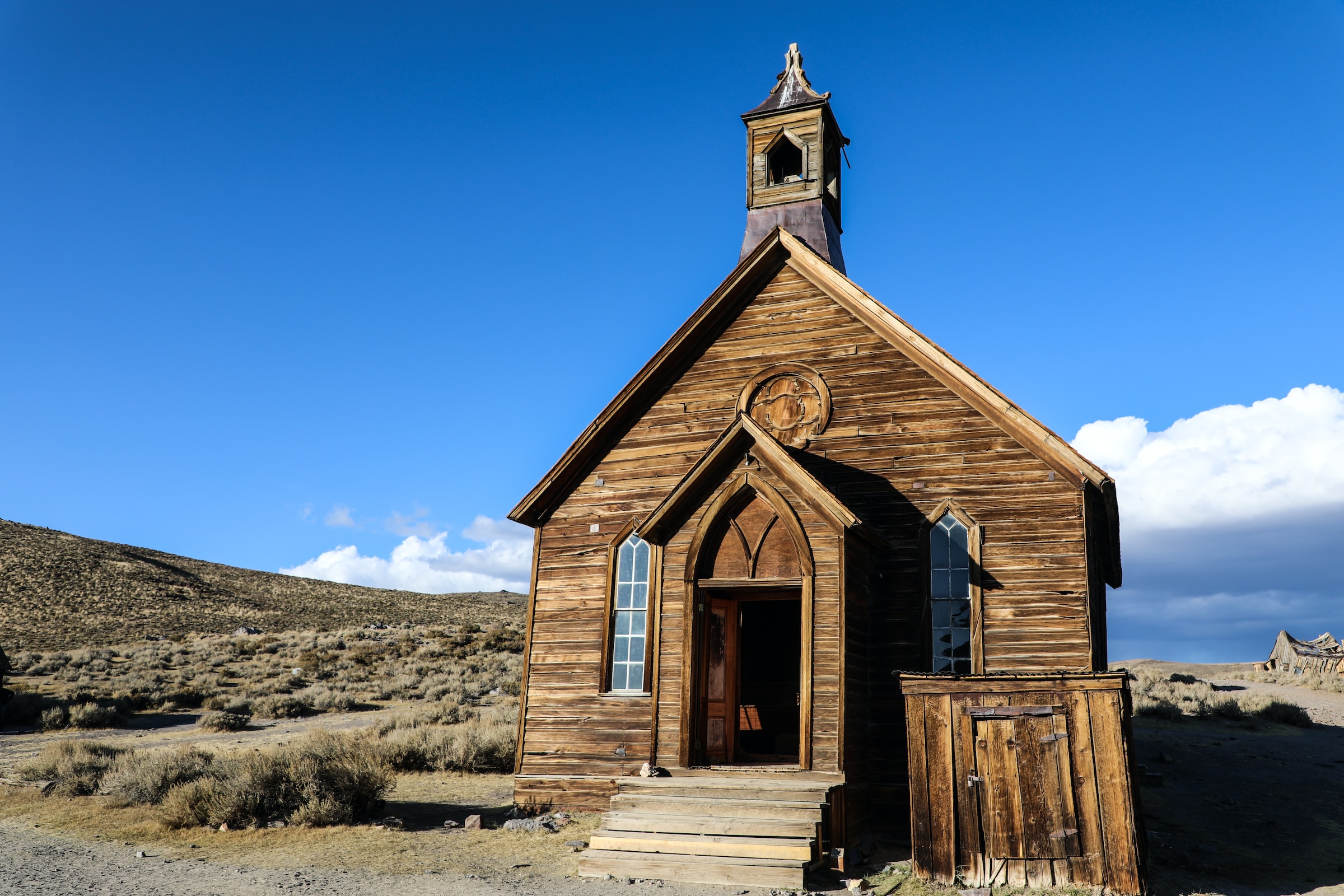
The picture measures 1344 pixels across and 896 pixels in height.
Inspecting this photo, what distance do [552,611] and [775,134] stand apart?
9.04 meters

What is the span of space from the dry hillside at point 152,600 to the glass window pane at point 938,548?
133ft

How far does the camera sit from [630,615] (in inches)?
530

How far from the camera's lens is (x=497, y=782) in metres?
16.3

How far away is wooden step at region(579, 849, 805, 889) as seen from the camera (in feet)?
30.6

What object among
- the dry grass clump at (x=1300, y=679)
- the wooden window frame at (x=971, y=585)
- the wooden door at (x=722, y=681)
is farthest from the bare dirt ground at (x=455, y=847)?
the dry grass clump at (x=1300, y=679)

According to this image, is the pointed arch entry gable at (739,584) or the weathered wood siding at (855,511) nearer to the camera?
the pointed arch entry gable at (739,584)

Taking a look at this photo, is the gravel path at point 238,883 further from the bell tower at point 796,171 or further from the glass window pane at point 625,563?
the bell tower at point 796,171

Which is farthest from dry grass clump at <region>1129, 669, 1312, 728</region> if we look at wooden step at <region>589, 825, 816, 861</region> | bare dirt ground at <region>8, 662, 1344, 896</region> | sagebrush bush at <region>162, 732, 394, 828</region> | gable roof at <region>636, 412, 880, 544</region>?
sagebrush bush at <region>162, 732, 394, 828</region>

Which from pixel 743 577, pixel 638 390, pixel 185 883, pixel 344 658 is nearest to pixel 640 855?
pixel 743 577

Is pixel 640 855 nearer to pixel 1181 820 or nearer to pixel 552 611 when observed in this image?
pixel 552 611

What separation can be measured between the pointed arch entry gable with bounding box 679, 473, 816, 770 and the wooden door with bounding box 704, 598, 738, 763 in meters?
0.60

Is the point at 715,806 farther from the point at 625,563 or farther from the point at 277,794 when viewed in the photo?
the point at 277,794

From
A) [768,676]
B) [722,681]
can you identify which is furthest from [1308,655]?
[722,681]

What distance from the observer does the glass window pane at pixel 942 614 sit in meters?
12.1
